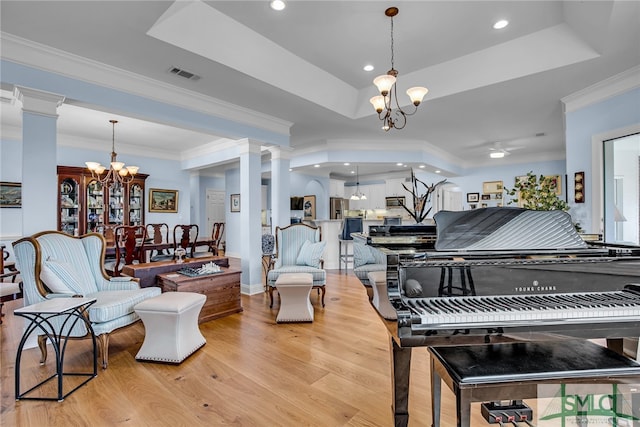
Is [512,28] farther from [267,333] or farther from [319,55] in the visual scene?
[267,333]

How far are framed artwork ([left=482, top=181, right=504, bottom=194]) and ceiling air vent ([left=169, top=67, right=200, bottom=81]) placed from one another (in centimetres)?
802

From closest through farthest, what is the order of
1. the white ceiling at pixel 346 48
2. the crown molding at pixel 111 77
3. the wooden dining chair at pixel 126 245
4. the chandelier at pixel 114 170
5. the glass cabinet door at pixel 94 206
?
the white ceiling at pixel 346 48
the crown molding at pixel 111 77
the wooden dining chair at pixel 126 245
the chandelier at pixel 114 170
the glass cabinet door at pixel 94 206

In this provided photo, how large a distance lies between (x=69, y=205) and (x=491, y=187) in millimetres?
10101

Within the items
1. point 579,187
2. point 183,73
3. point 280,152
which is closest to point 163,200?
point 280,152

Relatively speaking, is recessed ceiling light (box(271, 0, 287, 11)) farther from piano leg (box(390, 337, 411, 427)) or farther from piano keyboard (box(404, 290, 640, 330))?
piano leg (box(390, 337, 411, 427))

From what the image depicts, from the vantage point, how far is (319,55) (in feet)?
11.9

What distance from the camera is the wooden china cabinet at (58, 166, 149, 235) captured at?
236 inches

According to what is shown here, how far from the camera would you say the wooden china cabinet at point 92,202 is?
236 inches

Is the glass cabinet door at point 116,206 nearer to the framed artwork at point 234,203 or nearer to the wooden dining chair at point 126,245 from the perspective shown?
the wooden dining chair at point 126,245

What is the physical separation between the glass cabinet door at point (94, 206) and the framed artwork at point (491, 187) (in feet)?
31.2

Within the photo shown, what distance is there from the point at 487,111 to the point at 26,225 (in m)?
5.78

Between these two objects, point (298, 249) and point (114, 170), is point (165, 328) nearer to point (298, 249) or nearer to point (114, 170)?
point (298, 249)

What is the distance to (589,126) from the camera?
3.81 meters

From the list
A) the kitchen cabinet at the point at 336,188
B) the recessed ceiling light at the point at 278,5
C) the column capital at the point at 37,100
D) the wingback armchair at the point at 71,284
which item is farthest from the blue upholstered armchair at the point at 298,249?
the kitchen cabinet at the point at 336,188
